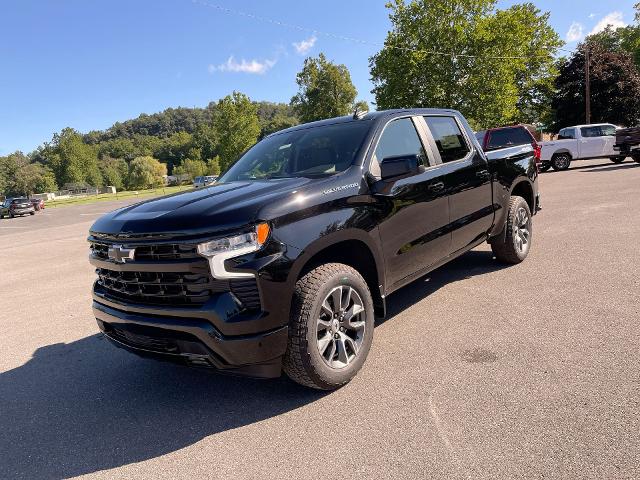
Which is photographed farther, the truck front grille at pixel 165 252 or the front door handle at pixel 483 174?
the front door handle at pixel 483 174

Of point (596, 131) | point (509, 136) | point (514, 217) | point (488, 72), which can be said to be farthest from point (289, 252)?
point (488, 72)

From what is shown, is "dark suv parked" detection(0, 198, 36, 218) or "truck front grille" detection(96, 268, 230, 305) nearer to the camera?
"truck front grille" detection(96, 268, 230, 305)

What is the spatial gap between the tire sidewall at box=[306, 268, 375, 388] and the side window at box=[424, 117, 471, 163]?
73.0 inches

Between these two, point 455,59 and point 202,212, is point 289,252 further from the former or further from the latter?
point 455,59

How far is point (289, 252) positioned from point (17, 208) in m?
37.8

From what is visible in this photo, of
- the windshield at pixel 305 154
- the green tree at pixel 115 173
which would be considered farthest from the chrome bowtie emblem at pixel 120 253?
the green tree at pixel 115 173

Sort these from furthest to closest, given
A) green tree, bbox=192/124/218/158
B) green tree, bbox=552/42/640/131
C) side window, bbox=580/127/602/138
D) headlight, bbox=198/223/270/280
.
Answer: green tree, bbox=192/124/218/158
green tree, bbox=552/42/640/131
side window, bbox=580/127/602/138
headlight, bbox=198/223/270/280

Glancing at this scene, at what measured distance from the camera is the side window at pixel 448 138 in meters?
4.37

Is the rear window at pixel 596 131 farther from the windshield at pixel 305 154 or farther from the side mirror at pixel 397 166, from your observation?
the side mirror at pixel 397 166

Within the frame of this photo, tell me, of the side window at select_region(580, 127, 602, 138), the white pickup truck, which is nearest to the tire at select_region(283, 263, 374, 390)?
the white pickup truck

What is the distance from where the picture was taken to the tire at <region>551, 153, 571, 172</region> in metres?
20.3

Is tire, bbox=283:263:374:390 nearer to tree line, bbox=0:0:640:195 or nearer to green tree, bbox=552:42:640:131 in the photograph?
tree line, bbox=0:0:640:195

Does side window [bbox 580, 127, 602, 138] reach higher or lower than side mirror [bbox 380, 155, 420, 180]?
lower

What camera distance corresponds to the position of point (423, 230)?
3871 mm
